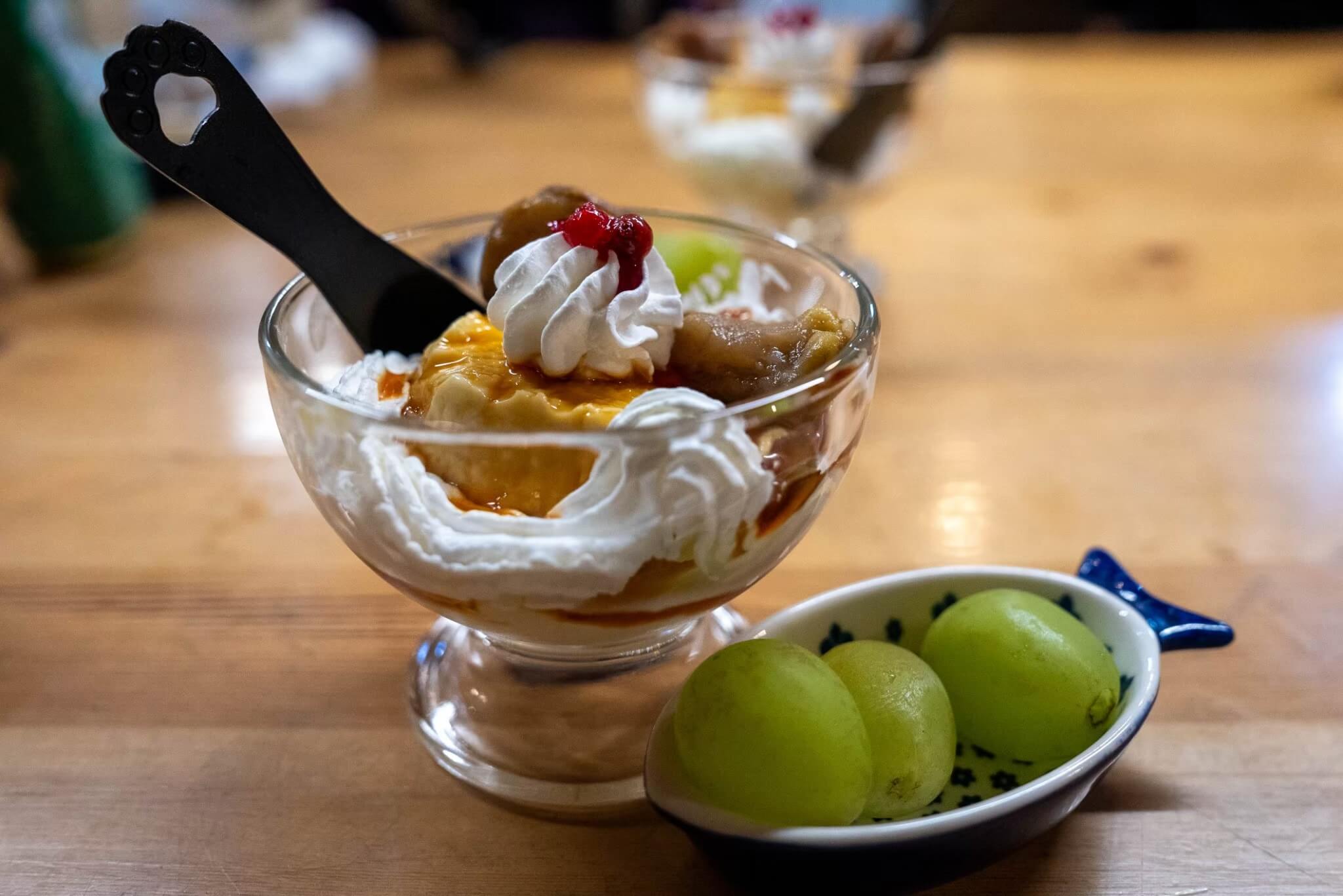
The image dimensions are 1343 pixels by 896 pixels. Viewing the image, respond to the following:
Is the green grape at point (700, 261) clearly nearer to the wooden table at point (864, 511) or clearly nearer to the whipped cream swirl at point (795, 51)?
the wooden table at point (864, 511)

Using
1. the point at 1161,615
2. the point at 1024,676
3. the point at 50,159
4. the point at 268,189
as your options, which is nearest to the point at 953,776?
the point at 1024,676

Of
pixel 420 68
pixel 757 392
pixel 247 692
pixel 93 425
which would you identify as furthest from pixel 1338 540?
pixel 420 68

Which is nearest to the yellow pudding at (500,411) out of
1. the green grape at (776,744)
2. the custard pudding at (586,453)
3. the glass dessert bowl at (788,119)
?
the custard pudding at (586,453)

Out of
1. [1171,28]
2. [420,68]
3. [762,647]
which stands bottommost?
[1171,28]

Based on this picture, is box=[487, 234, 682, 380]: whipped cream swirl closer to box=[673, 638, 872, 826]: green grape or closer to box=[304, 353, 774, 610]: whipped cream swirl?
box=[304, 353, 774, 610]: whipped cream swirl

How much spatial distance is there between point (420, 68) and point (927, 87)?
1294mm

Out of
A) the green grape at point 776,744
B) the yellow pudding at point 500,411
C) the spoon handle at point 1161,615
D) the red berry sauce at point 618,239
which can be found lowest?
the spoon handle at point 1161,615

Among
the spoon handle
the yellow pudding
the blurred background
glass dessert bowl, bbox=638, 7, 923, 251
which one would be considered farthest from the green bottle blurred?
the spoon handle

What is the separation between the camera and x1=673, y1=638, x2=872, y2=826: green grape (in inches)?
22.2

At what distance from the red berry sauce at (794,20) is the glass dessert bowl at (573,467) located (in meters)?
0.81

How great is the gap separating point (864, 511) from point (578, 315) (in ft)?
1.30

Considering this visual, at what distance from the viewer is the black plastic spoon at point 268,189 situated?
67 centimetres

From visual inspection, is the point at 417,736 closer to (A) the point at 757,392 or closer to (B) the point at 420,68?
(A) the point at 757,392

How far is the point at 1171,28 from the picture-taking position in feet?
9.42
